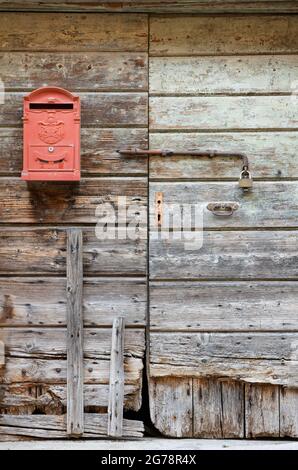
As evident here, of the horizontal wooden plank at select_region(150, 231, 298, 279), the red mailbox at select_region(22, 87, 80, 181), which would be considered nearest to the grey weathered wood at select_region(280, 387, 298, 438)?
the horizontal wooden plank at select_region(150, 231, 298, 279)

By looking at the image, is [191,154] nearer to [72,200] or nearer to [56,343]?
[72,200]

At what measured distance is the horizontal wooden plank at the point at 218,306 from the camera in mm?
2988

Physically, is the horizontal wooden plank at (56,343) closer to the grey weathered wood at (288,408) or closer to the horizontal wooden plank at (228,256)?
the horizontal wooden plank at (228,256)

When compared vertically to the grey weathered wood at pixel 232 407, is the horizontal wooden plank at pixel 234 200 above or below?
above

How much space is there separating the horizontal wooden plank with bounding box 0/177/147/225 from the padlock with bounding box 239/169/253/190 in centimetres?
50

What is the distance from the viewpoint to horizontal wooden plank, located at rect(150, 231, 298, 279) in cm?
299

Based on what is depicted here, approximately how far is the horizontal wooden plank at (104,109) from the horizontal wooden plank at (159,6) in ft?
1.48

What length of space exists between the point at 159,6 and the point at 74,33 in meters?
0.47

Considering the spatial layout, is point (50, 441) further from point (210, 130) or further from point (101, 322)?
point (210, 130)

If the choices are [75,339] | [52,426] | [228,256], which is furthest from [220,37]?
[52,426]

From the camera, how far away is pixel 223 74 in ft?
9.91

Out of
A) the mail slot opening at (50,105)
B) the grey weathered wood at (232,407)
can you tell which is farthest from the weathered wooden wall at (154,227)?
the mail slot opening at (50,105)

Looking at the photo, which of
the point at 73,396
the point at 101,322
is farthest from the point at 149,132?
the point at 73,396

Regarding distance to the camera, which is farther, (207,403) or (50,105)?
(207,403)
